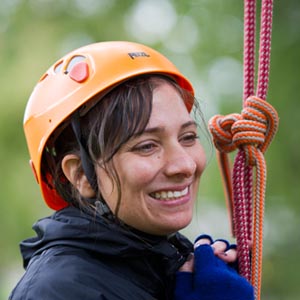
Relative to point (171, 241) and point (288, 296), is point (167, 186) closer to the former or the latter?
point (171, 241)

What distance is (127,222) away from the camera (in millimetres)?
1431

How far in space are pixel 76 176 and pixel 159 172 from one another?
9.4 inches

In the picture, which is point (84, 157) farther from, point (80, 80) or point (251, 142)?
point (251, 142)

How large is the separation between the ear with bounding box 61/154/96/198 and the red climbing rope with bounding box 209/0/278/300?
35cm

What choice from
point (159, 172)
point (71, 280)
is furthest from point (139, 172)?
point (71, 280)

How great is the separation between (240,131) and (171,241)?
34 centimetres

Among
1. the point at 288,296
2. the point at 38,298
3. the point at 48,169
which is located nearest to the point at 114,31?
the point at 288,296

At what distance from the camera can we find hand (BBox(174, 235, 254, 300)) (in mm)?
1348

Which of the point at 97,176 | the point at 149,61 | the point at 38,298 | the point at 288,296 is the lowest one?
the point at 288,296

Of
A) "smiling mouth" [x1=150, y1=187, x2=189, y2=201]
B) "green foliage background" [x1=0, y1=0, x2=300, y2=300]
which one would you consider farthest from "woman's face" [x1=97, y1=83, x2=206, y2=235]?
"green foliage background" [x1=0, y1=0, x2=300, y2=300]

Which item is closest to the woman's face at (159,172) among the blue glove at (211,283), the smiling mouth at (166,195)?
the smiling mouth at (166,195)

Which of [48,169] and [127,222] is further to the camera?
[48,169]

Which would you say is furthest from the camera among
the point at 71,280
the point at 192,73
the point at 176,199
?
the point at 192,73

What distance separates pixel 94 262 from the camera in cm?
138
